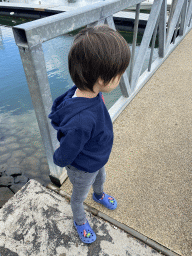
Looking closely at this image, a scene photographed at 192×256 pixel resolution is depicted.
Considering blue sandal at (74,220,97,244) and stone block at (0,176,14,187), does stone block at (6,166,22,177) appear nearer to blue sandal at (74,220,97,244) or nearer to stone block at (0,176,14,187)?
stone block at (0,176,14,187)

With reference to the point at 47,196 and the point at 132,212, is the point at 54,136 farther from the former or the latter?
the point at 132,212

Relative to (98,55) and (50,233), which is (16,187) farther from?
(98,55)

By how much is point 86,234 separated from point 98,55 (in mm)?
1182

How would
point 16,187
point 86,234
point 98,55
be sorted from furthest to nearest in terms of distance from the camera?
point 16,187 < point 86,234 < point 98,55

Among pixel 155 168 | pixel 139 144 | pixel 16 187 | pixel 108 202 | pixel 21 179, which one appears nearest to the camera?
pixel 108 202

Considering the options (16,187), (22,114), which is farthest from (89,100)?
(22,114)

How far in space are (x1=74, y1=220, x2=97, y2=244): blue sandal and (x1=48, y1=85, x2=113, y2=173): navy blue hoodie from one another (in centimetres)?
57

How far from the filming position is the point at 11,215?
56.4 inches

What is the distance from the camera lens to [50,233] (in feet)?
4.41

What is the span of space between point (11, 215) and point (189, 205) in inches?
56.9

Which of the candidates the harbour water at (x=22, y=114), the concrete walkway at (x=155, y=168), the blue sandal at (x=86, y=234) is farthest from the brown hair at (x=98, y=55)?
the harbour water at (x=22, y=114)

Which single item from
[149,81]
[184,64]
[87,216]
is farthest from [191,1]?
[87,216]

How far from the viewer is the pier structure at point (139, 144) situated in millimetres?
1081

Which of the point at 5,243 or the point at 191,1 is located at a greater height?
the point at 191,1
